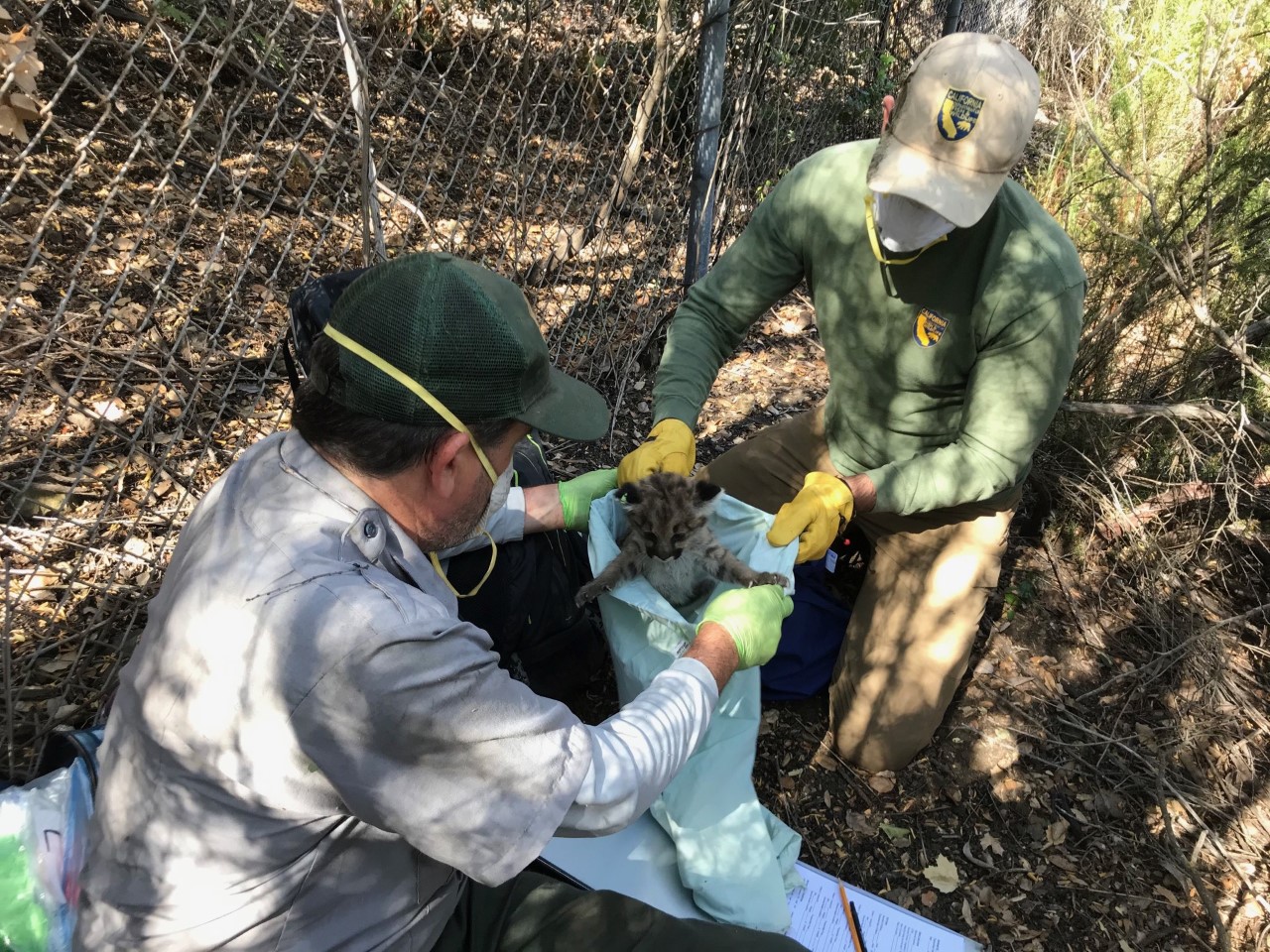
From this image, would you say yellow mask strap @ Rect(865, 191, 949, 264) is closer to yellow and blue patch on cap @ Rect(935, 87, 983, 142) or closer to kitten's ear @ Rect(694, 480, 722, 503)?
yellow and blue patch on cap @ Rect(935, 87, 983, 142)

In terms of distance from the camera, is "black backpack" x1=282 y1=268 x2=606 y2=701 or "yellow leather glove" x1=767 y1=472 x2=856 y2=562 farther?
"yellow leather glove" x1=767 y1=472 x2=856 y2=562

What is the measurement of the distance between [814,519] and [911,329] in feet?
3.21

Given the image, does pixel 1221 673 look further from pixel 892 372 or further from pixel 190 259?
pixel 190 259

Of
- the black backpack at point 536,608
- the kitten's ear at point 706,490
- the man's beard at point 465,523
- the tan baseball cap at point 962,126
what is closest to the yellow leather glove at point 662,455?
the kitten's ear at point 706,490

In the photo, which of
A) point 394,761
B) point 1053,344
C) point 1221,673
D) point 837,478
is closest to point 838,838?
point 837,478

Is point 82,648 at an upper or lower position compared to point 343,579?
lower

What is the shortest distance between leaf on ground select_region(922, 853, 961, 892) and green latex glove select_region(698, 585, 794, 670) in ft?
4.68

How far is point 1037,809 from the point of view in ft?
11.6

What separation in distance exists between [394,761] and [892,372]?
2.83m

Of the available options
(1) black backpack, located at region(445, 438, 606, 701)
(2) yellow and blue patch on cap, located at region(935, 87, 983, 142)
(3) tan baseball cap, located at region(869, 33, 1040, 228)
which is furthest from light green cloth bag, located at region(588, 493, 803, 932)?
(2) yellow and blue patch on cap, located at region(935, 87, 983, 142)

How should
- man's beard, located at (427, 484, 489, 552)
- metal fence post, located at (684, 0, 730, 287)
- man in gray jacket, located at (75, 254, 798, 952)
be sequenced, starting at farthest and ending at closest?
metal fence post, located at (684, 0, 730, 287) → man's beard, located at (427, 484, 489, 552) → man in gray jacket, located at (75, 254, 798, 952)

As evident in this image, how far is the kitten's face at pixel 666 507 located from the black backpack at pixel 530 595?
0.49 metres

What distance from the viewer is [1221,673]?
12.1ft

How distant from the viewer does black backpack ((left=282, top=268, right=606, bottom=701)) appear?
293cm
